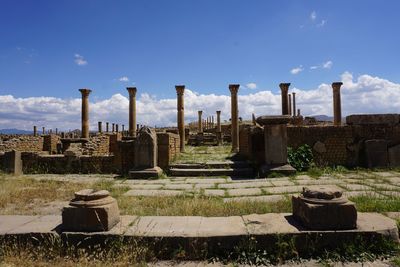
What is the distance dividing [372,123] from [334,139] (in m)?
1.43

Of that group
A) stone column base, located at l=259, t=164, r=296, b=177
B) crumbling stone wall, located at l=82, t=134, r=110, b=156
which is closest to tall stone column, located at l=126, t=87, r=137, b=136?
crumbling stone wall, located at l=82, t=134, r=110, b=156

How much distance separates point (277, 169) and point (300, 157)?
1.60 metres

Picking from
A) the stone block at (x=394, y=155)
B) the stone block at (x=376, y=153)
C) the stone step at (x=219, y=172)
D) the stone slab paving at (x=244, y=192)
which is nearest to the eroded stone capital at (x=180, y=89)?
the stone step at (x=219, y=172)

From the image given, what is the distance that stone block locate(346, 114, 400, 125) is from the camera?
1181 cm

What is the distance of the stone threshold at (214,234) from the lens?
388cm

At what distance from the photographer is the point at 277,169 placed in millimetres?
10055

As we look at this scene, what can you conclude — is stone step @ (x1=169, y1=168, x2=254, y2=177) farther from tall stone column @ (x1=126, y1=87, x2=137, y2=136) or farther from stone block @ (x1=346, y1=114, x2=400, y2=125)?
tall stone column @ (x1=126, y1=87, x2=137, y2=136)

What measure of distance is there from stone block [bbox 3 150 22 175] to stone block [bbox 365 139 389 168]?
481 inches

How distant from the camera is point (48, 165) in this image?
40.8 feet

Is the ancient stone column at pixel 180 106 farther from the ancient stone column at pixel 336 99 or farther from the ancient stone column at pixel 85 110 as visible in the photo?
the ancient stone column at pixel 336 99

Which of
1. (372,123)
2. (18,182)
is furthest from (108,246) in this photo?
(372,123)

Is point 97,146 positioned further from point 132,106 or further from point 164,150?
point 164,150

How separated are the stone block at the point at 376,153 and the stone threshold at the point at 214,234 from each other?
25.6 feet

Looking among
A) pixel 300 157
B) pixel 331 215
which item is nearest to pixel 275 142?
pixel 300 157
